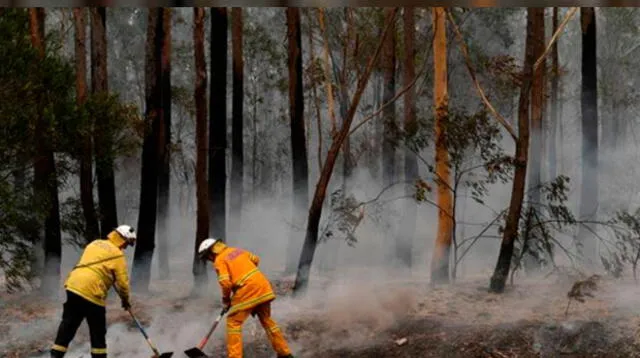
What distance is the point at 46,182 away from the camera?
40.6 ft

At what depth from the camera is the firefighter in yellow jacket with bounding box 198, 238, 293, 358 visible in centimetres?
821

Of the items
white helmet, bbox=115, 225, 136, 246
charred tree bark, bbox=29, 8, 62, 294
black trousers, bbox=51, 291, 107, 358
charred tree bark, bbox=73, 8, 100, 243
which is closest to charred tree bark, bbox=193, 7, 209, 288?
charred tree bark, bbox=73, 8, 100, 243

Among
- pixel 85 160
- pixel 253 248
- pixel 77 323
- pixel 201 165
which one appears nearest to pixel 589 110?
pixel 201 165

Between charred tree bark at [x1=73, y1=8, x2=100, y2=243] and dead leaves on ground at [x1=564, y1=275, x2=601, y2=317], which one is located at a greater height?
charred tree bark at [x1=73, y1=8, x2=100, y2=243]

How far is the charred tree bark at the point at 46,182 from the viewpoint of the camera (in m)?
11.4

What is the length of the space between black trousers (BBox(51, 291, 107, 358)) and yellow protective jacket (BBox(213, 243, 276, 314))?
141cm

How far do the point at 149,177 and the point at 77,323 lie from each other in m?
5.88

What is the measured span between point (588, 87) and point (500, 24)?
19.4 metres

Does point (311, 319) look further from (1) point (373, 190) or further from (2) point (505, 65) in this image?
(1) point (373, 190)

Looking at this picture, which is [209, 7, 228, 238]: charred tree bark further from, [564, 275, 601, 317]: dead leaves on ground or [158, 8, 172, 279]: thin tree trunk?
[564, 275, 601, 317]: dead leaves on ground

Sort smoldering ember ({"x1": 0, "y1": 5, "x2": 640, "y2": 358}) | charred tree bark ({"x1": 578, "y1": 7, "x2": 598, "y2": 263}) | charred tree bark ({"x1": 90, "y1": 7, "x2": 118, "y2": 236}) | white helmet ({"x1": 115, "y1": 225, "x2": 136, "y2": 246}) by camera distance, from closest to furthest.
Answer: white helmet ({"x1": 115, "y1": 225, "x2": 136, "y2": 246}) → smoldering ember ({"x1": 0, "y1": 5, "x2": 640, "y2": 358}) → charred tree bark ({"x1": 90, "y1": 7, "x2": 118, "y2": 236}) → charred tree bark ({"x1": 578, "y1": 7, "x2": 598, "y2": 263})

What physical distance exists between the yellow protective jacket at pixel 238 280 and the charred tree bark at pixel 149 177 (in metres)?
5.61

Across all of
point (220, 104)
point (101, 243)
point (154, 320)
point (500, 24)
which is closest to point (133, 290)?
point (154, 320)

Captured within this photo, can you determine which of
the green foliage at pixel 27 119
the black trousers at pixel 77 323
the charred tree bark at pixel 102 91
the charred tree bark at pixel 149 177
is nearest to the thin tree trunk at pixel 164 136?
the charred tree bark at pixel 149 177
